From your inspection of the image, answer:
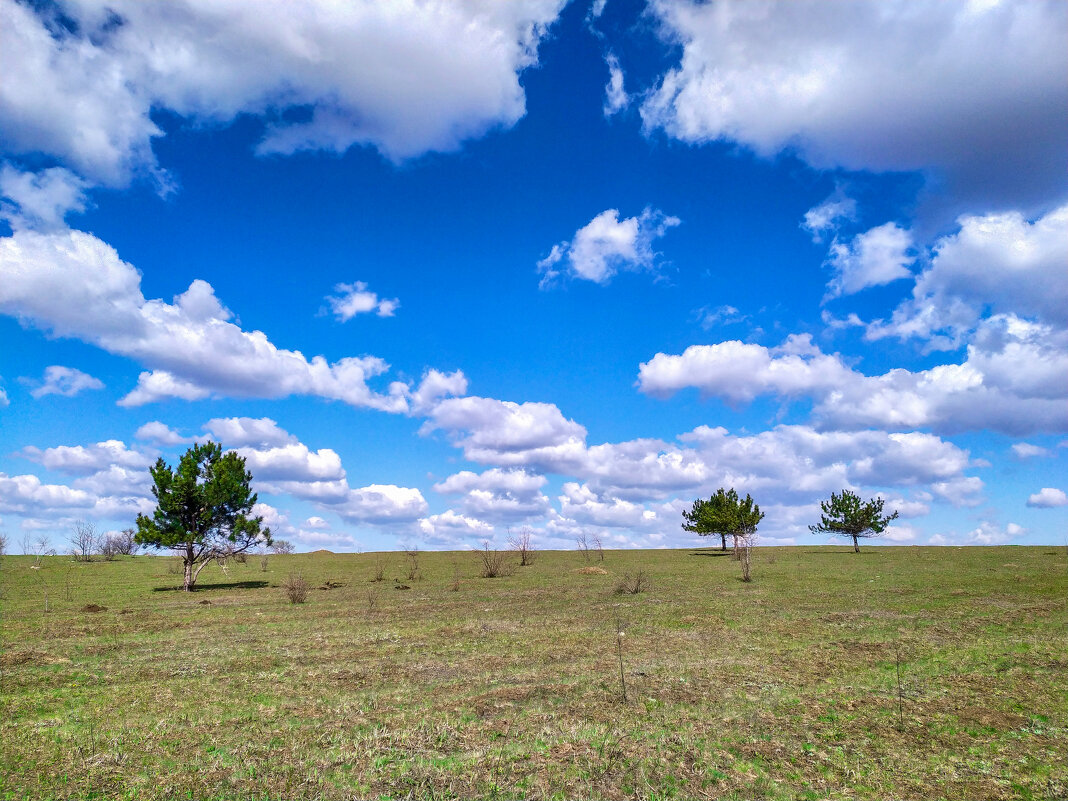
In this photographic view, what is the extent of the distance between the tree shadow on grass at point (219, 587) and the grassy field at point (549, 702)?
15482 mm

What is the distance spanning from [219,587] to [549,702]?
141 feet

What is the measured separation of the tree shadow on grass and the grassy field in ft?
50.8

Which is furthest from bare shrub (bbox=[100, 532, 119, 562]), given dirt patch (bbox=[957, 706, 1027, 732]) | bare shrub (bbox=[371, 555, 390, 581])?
dirt patch (bbox=[957, 706, 1027, 732])

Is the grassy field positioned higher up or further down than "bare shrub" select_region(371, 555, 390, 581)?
higher up

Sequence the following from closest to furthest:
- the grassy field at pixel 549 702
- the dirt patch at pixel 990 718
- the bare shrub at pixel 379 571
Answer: the grassy field at pixel 549 702, the dirt patch at pixel 990 718, the bare shrub at pixel 379 571

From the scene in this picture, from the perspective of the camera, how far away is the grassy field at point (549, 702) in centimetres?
937

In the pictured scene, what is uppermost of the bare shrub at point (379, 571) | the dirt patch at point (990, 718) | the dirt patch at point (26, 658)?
the dirt patch at point (990, 718)

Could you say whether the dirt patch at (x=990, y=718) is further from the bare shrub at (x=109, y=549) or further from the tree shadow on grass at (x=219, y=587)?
the bare shrub at (x=109, y=549)

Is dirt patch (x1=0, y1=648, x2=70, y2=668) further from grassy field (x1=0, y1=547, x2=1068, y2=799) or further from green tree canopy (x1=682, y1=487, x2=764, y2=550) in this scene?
green tree canopy (x1=682, y1=487, x2=764, y2=550)

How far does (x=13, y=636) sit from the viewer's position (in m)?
21.8

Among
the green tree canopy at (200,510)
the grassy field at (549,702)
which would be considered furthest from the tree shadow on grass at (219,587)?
the grassy field at (549,702)

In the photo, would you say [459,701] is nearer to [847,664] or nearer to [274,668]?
[274,668]

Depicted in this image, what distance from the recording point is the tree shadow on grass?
42750mm

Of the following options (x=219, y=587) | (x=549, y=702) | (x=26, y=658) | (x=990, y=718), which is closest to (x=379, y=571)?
(x=219, y=587)
